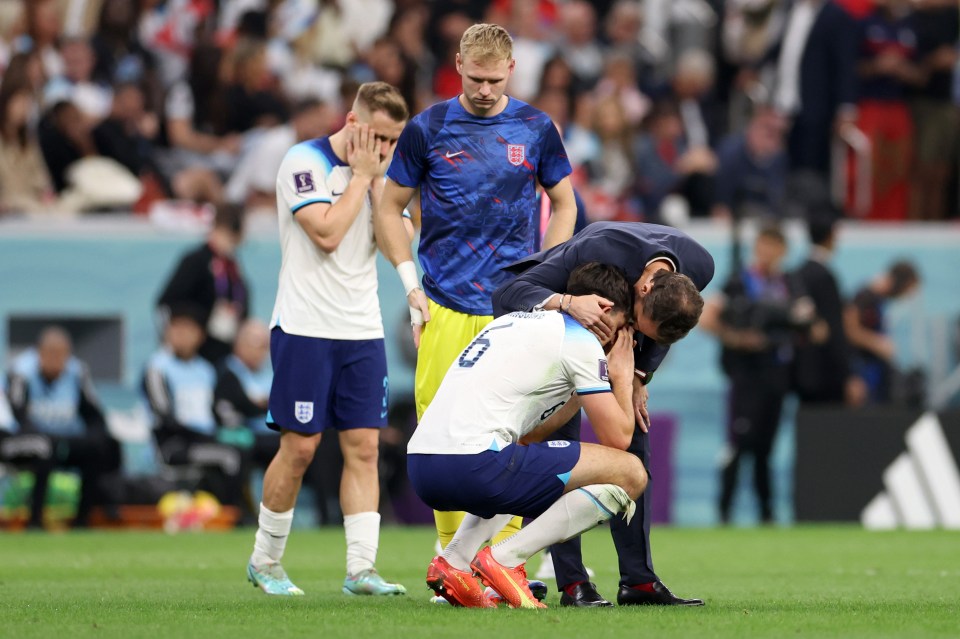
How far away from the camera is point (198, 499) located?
1530 cm

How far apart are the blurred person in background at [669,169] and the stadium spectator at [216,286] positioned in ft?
14.6

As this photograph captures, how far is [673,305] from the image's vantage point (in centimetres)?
663

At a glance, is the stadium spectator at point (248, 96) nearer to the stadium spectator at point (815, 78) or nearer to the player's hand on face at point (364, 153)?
the stadium spectator at point (815, 78)

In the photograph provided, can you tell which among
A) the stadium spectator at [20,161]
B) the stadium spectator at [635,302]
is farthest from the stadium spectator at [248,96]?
the stadium spectator at [635,302]

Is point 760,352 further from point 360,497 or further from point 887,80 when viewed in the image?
point 360,497

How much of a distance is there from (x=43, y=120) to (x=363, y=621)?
11116mm

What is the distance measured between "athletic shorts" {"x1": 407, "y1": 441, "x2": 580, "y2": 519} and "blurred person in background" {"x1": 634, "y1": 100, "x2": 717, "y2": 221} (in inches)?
426

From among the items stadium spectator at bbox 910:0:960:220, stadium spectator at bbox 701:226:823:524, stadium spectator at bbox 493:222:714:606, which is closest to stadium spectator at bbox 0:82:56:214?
stadium spectator at bbox 701:226:823:524

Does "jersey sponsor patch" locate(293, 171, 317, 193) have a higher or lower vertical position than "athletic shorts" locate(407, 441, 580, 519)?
higher

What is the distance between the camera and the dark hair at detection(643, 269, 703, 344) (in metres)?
6.64

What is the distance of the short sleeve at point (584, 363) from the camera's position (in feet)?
22.0

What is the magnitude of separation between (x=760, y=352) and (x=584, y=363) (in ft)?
32.1

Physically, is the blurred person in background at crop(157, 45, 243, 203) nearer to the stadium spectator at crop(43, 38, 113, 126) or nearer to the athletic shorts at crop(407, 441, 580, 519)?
the stadium spectator at crop(43, 38, 113, 126)

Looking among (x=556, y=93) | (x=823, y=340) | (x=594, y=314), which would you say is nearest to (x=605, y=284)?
(x=594, y=314)
